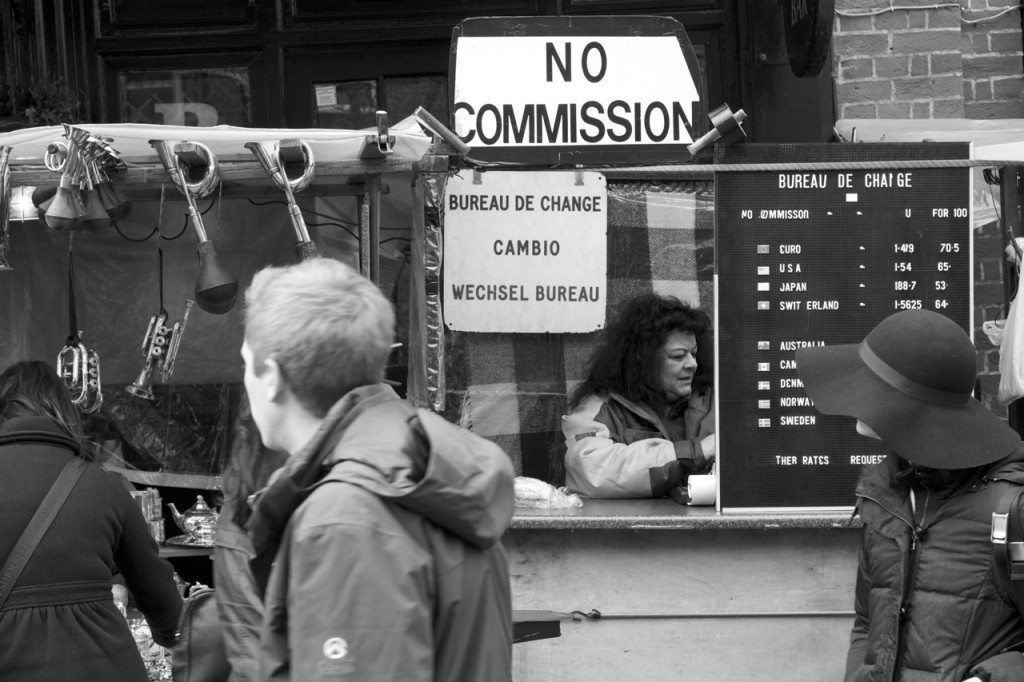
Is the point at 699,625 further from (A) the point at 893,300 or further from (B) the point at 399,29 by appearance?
(B) the point at 399,29

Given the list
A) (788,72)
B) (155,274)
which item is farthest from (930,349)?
(155,274)

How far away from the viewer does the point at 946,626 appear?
2.78 meters

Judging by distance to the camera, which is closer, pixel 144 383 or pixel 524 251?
pixel 144 383

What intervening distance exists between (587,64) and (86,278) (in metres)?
2.45

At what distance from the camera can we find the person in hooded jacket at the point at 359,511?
174 centimetres

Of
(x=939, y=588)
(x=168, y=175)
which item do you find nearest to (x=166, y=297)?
(x=168, y=175)

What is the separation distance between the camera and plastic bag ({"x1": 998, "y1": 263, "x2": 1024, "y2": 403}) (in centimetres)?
434

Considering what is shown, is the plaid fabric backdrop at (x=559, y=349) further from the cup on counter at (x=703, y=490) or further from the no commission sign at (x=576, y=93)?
the cup on counter at (x=703, y=490)

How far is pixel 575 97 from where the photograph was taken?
4809 mm

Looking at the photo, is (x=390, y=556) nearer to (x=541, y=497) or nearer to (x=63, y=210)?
(x=63, y=210)

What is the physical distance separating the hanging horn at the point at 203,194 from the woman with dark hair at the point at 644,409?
60.2 inches

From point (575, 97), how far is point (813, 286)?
45.8 inches

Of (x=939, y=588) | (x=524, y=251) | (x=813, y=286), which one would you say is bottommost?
(x=939, y=588)

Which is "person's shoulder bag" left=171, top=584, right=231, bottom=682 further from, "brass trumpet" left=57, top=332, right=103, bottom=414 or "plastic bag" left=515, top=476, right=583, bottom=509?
"brass trumpet" left=57, top=332, right=103, bottom=414
